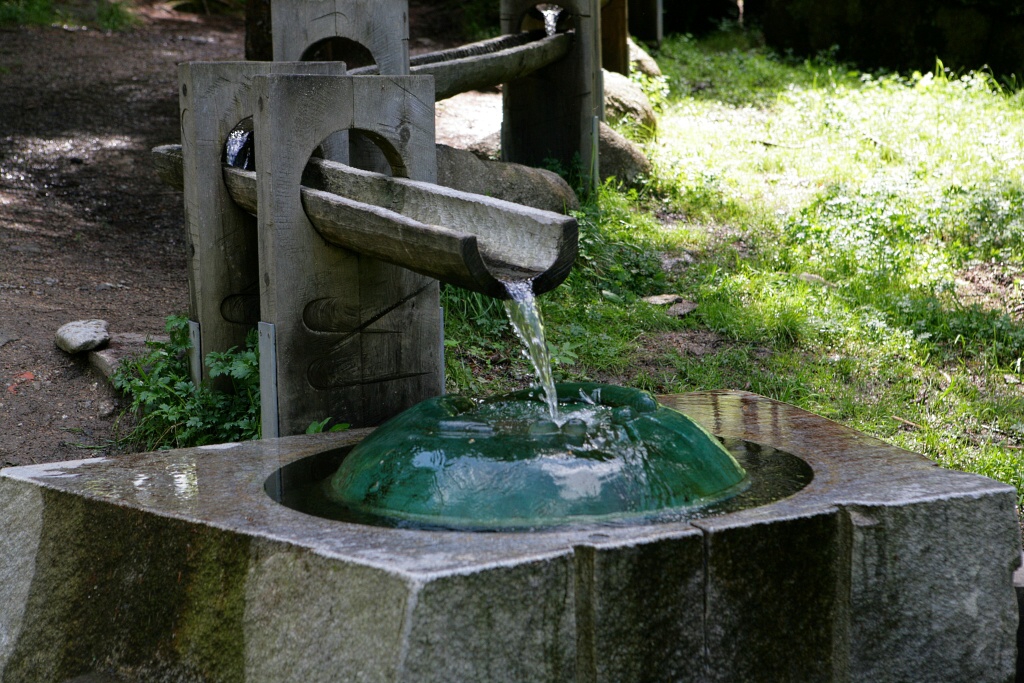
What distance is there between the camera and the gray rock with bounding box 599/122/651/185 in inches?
294

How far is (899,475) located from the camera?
281cm

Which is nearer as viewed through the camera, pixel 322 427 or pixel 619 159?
pixel 322 427

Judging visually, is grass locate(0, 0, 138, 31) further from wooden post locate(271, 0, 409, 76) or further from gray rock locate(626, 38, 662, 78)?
wooden post locate(271, 0, 409, 76)

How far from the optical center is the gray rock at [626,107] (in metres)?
8.49

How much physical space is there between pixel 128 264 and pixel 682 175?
3751mm

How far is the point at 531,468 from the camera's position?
8.59 ft

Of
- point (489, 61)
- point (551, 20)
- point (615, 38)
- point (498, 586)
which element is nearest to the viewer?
point (498, 586)

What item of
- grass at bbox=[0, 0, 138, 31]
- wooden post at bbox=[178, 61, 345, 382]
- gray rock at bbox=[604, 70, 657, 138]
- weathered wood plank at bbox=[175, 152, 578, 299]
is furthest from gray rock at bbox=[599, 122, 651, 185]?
grass at bbox=[0, 0, 138, 31]

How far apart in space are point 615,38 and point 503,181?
12.3 ft

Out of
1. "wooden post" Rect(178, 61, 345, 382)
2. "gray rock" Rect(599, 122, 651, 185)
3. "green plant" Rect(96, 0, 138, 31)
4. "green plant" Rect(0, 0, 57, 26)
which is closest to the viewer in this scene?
"wooden post" Rect(178, 61, 345, 382)

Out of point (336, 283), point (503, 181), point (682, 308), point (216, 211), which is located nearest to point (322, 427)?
point (336, 283)

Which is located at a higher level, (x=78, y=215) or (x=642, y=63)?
(x=642, y=63)

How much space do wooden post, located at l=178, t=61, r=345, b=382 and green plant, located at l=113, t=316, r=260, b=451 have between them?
0.44 feet

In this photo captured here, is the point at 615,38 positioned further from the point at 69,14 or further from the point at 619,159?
the point at 69,14
